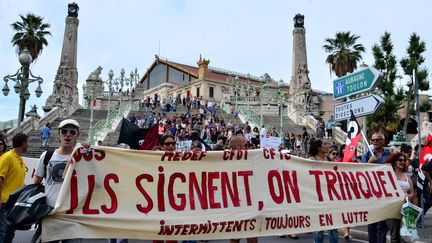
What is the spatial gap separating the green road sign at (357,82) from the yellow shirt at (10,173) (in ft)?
19.1

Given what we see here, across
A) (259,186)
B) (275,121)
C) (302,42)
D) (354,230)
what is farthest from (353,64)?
(259,186)

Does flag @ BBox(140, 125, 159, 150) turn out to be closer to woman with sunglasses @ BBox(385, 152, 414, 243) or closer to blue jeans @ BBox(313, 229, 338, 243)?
blue jeans @ BBox(313, 229, 338, 243)

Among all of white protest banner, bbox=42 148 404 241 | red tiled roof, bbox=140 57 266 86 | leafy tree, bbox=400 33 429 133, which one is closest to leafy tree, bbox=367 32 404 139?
leafy tree, bbox=400 33 429 133

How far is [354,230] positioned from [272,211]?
14.6 ft

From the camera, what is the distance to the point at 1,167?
5.39 metres

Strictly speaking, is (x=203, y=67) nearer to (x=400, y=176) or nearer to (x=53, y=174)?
(x=400, y=176)

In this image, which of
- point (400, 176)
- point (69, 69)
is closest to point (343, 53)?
point (69, 69)

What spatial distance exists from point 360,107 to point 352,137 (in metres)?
0.56

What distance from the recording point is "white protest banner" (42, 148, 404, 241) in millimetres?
4381

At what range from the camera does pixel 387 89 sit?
111ft

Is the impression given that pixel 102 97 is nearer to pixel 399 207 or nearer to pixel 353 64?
pixel 353 64

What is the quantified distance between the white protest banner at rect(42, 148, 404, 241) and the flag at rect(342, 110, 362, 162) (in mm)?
1537

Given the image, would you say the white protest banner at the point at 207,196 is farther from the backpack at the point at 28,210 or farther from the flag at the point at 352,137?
the flag at the point at 352,137

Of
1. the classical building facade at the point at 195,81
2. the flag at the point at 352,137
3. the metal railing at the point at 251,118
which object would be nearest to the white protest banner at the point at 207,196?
the flag at the point at 352,137
